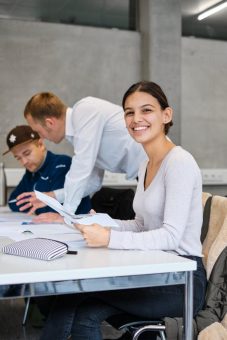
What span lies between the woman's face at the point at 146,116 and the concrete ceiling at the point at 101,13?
3.95 m

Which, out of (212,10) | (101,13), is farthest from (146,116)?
(212,10)

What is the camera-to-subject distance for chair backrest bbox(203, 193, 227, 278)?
1670 millimetres

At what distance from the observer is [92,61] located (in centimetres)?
554

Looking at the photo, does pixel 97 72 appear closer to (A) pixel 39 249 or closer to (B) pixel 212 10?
(B) pixel 212 10

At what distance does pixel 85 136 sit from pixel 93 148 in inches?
3.3

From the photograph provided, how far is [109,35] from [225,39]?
1573 mm

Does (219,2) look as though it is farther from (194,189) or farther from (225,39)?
(194,189)

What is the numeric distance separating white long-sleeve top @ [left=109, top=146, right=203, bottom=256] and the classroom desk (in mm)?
88

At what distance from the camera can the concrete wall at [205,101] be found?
5.93 m

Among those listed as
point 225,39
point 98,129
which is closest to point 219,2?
point 225,39

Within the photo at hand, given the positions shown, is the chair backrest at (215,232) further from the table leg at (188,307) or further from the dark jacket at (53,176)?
the dark jacket at (53,176)

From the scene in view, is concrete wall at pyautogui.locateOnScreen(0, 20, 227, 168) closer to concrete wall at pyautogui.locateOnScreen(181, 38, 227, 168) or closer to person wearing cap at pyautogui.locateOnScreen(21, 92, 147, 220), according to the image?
concrete wall at pyautogui.locateOnScreen(181, 38, 227, 168)

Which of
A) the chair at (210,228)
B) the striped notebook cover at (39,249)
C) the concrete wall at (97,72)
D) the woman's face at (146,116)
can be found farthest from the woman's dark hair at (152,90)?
the concrete wall at (97,72)

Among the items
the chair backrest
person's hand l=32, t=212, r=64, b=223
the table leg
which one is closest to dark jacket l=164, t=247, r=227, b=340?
the chair backrest
